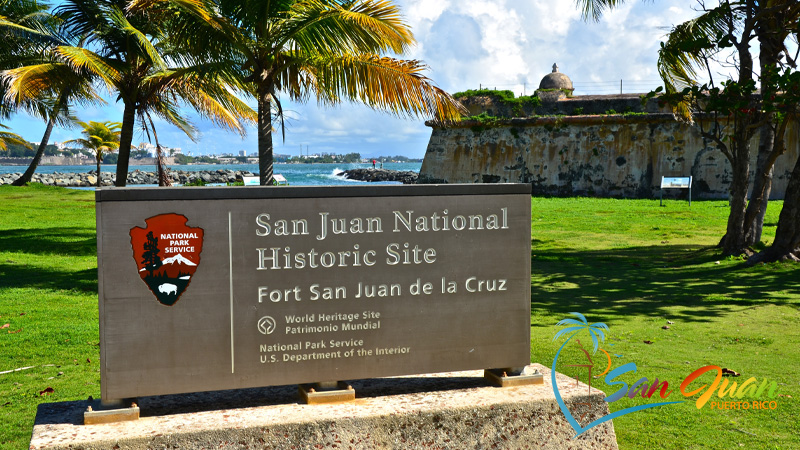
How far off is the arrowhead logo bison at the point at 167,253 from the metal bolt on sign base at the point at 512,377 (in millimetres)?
1635

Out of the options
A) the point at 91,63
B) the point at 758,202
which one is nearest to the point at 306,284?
the point at 91,63

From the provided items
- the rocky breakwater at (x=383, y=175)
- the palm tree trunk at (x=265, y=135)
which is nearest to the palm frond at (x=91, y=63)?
the palm tree trunk at (x=265, y=135)

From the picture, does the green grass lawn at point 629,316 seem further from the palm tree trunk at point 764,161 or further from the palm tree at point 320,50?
the palm tree at point 320,50

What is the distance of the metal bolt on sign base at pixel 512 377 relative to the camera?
3.72m

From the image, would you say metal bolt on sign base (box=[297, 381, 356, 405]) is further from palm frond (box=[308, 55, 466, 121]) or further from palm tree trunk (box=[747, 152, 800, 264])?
palm tree trunk (box=[747, 152, 800, 264])

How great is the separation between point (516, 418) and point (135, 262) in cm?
196

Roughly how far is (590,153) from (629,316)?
18531 millimetres

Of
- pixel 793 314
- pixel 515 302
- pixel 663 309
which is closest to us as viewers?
pixel 515 302

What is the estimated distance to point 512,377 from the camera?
12.2ft

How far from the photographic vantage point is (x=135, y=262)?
124 inches

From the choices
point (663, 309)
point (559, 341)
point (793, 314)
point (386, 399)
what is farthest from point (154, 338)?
point (793, 314)

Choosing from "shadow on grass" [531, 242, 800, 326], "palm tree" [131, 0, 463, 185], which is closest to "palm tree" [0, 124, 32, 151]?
"palm tree" [131, 0, 463, 185]

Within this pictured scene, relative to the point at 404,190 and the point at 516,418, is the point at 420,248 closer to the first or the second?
the point at 404,190

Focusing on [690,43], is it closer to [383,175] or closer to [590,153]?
[590,153]
